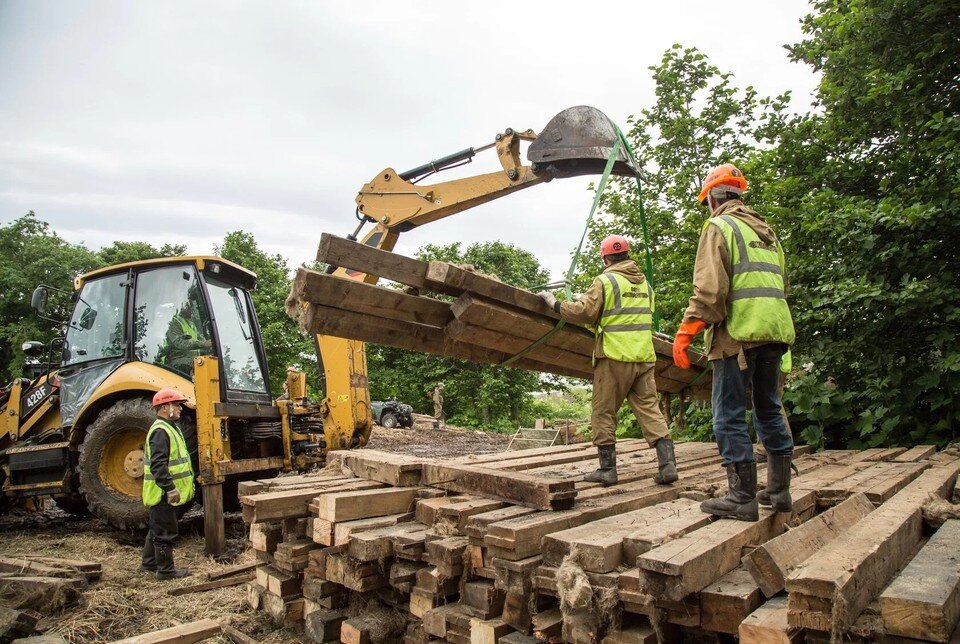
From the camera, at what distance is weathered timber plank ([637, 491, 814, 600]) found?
2607mm

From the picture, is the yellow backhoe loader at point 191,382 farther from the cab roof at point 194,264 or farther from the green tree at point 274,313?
the green tree at point 274,313

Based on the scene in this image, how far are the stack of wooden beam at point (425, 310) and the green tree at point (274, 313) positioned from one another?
2283cm

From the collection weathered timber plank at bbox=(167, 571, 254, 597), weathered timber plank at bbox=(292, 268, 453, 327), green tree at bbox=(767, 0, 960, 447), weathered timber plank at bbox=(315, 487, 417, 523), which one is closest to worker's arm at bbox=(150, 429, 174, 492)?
weathered timber plank at bbox=(167, 571, 254, 597)

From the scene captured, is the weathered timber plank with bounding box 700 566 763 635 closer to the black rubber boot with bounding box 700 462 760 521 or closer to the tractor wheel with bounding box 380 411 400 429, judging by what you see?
the black rubber boot with bounding box 700 462 760 521

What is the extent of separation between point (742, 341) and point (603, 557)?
1.45 m

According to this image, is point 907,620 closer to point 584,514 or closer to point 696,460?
point 584,514

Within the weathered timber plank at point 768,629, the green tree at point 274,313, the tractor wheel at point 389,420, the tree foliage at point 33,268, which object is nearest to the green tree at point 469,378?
the green tree at point 274,313

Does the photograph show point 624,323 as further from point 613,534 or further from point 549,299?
point 613,534

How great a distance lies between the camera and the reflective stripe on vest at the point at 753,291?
351 cm

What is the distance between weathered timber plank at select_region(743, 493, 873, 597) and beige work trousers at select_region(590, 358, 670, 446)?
1.53m

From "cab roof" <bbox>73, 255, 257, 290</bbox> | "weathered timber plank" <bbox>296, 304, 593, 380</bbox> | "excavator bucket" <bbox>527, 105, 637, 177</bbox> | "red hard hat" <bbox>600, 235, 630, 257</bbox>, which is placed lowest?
"weathered timber plank" <bbox>296, 304, 593, 380</bbox>

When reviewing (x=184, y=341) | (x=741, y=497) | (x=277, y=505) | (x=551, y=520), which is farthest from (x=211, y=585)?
(x=741, y=497)

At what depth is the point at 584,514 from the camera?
12.3 ft

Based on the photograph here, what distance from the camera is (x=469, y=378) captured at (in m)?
32.6
